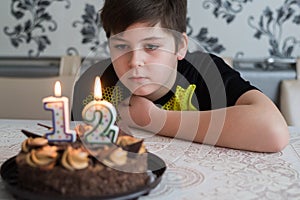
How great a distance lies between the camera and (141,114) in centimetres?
105

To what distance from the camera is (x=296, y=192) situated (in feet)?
2.27

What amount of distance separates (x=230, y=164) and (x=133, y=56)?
34cm

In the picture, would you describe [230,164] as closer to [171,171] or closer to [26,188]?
[171,171]

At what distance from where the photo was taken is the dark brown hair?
107 centimetres

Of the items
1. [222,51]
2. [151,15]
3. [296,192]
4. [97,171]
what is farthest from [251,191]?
[222,51]

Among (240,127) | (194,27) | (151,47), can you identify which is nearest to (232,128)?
(240,127)

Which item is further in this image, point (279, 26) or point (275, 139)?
point (279, 26)

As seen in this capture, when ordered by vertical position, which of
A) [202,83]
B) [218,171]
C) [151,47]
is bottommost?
[218,171]

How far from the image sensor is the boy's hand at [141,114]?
1030mm

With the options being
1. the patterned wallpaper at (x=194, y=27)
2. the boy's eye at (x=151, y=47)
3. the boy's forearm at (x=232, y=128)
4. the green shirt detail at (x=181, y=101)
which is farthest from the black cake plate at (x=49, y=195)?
the patterned wallpaper at (x=194, y=27)

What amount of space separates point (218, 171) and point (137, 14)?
46cm

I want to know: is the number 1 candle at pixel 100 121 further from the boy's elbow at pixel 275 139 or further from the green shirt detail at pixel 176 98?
the green shirt detail at pixel 176 98

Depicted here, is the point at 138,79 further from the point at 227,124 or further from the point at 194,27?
the point at 194,27

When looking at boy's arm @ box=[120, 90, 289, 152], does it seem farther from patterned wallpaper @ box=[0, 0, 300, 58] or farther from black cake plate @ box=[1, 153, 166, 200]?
patterned wallpaper @ box=[0, 0, 300, 58]
